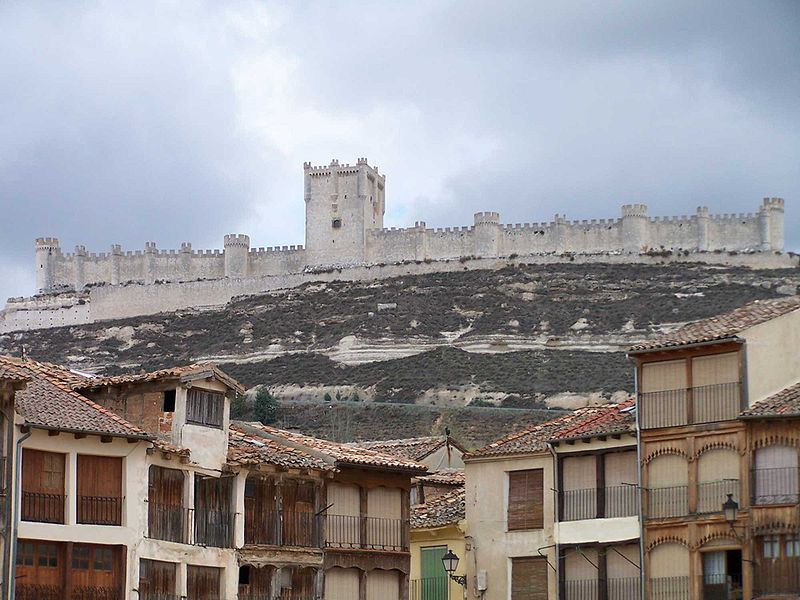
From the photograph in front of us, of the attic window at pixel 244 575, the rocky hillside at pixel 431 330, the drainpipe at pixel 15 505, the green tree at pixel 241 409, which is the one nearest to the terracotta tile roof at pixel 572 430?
the attic window at pixel 244 575

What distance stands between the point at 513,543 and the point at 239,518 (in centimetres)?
744

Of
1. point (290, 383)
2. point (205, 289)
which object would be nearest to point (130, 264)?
point (205, 289)

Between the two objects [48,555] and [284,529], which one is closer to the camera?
[48,555]

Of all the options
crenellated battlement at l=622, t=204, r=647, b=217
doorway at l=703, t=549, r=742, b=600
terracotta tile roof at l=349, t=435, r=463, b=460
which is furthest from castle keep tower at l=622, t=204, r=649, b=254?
doorway at l=703, t=549, r=742, b=600

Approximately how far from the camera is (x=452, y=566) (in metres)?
44.2

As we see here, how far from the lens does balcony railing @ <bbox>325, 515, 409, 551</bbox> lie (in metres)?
46.9

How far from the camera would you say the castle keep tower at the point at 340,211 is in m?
170

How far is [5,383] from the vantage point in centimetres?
3831

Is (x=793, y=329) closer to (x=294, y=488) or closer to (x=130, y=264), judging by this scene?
(x=294, y=488)

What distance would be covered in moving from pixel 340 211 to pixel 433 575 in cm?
12042

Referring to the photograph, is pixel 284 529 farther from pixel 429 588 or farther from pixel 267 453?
pixel 429 588

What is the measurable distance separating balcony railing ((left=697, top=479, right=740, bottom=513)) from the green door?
27.6 ft

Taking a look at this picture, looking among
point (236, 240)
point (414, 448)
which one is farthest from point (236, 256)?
point (414, 448)

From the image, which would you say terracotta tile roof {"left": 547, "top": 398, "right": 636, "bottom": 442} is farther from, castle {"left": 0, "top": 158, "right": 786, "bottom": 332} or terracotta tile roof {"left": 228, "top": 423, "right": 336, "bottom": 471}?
castle {"left": 0, "top": 158, "right": 786, "bottom": 332}
